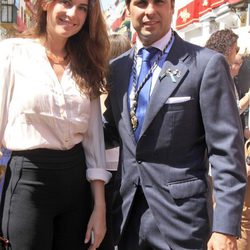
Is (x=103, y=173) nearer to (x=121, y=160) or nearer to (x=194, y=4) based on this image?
(x=121, y=160)

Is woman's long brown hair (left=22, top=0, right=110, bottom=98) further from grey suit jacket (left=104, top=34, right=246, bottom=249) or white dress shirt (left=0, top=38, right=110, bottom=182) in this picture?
grey suit jacket (left=104, top=34, right=246, bottom=249)

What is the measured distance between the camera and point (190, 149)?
200 cm

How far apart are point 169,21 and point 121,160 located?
707 millimetres

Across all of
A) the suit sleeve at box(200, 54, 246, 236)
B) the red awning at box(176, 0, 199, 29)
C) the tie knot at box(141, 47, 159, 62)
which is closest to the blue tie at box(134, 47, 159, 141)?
the tie knot at box(141, 47, 159, 62)

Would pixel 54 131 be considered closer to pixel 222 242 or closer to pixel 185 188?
pixel 185 188

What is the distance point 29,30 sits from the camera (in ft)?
7.75

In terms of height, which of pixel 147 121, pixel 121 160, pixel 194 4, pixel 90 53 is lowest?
pixel 121 160

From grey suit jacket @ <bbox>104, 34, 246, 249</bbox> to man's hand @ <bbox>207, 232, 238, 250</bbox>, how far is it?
3cm

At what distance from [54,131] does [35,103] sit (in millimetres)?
163

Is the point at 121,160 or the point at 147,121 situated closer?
the point at 147,121

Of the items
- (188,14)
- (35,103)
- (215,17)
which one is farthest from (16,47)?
(188,14)

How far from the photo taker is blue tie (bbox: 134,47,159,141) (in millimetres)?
2046

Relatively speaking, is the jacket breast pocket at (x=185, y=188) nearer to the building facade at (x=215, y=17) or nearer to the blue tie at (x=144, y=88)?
the blue tie at (x=144, y=88)

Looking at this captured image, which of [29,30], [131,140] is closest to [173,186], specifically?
[131,140]
